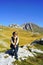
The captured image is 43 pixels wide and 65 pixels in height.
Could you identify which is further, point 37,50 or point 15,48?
point 37,50

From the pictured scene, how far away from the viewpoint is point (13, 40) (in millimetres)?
30656

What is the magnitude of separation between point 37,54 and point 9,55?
21.2ft

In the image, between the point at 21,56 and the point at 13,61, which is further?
the point at 21,56

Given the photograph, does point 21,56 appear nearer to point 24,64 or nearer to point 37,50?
point 24,64

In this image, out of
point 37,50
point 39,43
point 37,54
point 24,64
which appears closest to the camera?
point 24,64

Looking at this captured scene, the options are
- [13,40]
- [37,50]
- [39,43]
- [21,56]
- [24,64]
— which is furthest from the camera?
[39,43]

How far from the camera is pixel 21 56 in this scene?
1286 inches

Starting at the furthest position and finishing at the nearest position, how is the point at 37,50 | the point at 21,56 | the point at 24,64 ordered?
the point at 37,50, the point at 21,56, the point at 24,64

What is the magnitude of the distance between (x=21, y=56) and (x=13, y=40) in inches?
148

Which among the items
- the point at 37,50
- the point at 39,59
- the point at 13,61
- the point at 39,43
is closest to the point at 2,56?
the point at 13,61

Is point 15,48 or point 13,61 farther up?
point 15,48

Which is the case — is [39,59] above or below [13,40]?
below

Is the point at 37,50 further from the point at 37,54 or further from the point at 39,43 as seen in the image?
the point at 39,43

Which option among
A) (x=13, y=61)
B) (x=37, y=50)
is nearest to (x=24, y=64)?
(x=13, y=61)
